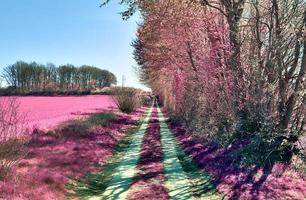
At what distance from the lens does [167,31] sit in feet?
85.9

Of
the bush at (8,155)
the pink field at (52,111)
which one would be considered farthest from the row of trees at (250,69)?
the pink field at (52,111)

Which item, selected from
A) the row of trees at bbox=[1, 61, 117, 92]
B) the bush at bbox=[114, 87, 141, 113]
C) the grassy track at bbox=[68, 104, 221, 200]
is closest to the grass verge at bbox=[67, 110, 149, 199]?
the grassy track at bbox=[68, 104, 221, 200]

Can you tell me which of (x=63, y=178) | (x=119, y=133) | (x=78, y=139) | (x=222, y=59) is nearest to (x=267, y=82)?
(x=222, y=59)

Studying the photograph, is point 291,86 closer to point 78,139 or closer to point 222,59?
point 222,59

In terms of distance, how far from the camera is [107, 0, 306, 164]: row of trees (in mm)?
14711

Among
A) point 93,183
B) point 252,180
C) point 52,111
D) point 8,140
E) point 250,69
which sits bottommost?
point 93,183

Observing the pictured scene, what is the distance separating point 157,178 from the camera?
46.9ft

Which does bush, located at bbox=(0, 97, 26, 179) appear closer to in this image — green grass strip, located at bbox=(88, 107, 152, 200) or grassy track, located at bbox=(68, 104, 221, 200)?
grassy track, located at bbox=(68, 104, 221, 200)

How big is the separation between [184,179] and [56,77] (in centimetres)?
13190

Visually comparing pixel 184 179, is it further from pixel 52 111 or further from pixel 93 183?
pixel 52 111

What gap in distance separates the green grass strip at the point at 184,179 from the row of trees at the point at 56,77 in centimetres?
11175

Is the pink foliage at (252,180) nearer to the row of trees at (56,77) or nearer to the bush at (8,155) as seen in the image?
the bush at (8,155)

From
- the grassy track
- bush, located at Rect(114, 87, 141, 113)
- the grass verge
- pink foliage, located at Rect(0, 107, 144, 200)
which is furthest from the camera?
bush, located at Rect(114, 87, 141, 113)

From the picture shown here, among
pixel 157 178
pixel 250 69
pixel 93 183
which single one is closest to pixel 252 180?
pixel 157 178
